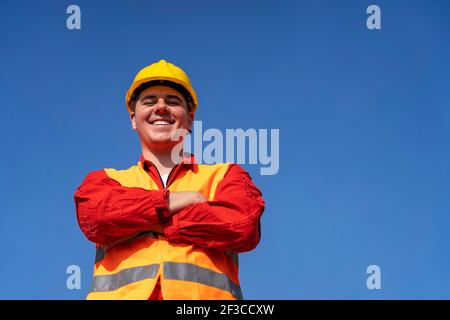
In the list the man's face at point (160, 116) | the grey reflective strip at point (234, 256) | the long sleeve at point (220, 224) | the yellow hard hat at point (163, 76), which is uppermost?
the yellow hard hat at point (163, 76)

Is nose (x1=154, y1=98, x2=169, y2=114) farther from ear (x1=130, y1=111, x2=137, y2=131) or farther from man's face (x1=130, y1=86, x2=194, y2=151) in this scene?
ear (x1=130, y1=111, x2=137, y2=131)

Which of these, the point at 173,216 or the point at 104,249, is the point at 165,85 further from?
the point at 104,249

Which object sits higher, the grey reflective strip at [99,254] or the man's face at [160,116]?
the man's face at [160,116]

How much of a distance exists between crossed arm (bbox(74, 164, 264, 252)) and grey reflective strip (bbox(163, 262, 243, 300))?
16cm

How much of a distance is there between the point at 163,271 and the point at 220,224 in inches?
17.8

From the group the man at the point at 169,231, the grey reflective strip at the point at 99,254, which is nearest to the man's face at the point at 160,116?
the man at the point at 169,231

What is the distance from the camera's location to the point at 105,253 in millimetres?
5078

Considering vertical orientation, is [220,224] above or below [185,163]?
below

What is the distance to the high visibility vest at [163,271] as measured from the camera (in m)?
4.71

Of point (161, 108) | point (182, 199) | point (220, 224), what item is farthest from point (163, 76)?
point (220, 224)

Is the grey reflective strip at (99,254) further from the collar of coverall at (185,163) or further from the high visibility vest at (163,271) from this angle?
the collar of coverall at (185,163)

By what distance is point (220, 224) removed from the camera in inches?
189

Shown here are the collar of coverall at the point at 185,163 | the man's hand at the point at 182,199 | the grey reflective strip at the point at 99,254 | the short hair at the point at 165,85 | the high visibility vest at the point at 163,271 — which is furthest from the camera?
the short hair at the point at 165,85
